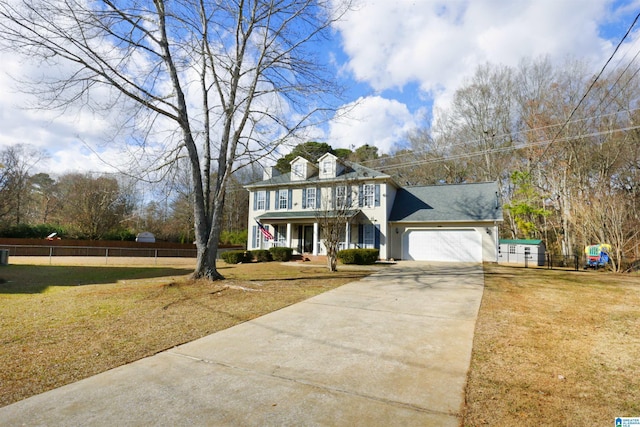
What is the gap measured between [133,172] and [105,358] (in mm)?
6827

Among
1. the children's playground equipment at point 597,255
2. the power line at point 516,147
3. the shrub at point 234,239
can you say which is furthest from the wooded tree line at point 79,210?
the children's playground equipment at point 597,255

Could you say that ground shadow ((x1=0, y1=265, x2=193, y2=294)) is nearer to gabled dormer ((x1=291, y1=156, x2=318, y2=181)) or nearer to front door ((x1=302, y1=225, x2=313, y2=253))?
front door ((x1=302, y1=225, x2=313, y2=253))

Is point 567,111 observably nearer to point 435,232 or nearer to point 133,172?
point 435,232

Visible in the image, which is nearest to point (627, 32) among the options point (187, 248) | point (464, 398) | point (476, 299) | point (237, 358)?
point (476, 299)

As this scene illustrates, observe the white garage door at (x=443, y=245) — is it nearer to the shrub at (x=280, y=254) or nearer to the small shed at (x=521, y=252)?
the small shed at (x=521, y=252)

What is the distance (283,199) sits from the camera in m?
23.0

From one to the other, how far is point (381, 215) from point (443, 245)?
394cm

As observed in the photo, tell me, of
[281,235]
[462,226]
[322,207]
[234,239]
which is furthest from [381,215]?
[234,239]

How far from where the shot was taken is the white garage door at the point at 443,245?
18.4 metres

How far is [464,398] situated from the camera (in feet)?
10.0

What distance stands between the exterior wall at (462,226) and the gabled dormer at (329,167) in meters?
5.00

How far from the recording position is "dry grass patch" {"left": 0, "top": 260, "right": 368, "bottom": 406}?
12.4 ft

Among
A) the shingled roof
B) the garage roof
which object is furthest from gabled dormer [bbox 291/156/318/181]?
the garage roof

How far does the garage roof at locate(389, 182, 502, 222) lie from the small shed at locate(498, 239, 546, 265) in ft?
5.81
